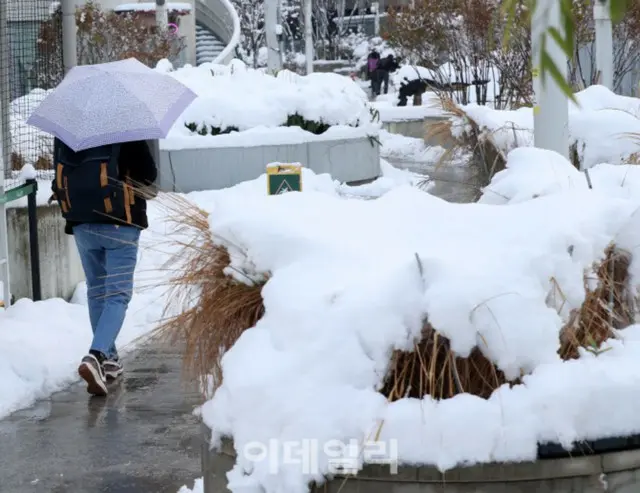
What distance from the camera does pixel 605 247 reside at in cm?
409

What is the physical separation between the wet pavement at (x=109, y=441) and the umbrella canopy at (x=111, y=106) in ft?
4.67

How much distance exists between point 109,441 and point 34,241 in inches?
117

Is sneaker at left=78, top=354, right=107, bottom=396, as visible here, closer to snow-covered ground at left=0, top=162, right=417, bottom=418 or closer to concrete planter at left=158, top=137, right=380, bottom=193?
snow-covered ground at left=0, top=162, right=417, bottom=418

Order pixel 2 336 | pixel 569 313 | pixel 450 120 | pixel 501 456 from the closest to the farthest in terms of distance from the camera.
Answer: pixel 501 456, pixel 569 313, pixel 2 336, pixel 450 120

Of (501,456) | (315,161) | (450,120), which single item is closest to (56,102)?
(450,120)

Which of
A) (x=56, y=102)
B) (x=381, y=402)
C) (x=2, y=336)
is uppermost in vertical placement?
(x=56, y=102)

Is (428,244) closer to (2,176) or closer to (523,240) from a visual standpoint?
(523,240)

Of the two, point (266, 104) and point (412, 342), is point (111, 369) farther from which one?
point (266, 104)

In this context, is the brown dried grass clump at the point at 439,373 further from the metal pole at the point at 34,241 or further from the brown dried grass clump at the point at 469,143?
the metal pole at the point at 34,241

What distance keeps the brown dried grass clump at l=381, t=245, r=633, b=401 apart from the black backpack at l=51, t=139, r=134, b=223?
3288 mm

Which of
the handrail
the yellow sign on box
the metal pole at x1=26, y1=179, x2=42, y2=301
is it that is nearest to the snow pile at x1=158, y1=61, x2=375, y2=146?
the metal pole at x1=26, y1=179, x2=42, y2=301

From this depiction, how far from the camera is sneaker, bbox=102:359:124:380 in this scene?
704 centimetres

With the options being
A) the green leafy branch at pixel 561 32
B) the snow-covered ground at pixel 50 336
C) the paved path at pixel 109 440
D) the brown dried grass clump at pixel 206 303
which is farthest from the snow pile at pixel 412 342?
the snow-covered ground at pixel 50 336

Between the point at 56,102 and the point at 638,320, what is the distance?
4089 millimetres
